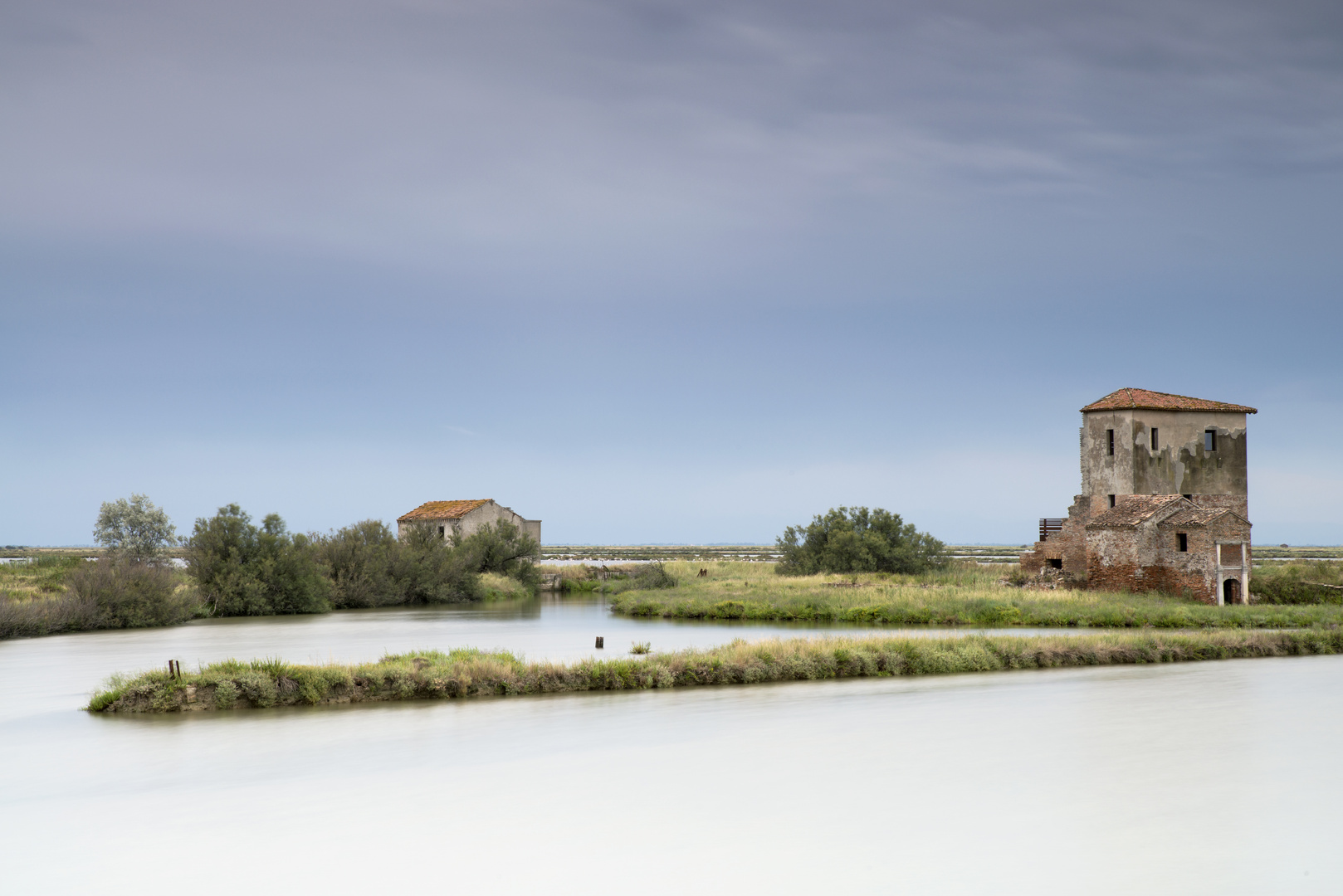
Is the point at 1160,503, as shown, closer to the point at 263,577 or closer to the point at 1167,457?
the point at 1167,457

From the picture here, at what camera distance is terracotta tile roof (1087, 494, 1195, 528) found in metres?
33.6

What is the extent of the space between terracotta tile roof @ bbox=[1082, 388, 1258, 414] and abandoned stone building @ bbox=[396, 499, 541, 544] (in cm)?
3237

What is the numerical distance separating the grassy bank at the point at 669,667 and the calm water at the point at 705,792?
55 centimetres

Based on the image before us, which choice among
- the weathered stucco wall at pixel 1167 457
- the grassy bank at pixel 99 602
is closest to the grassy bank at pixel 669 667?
the weathered stucco wall at pixel 1167 457

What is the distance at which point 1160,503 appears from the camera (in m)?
33.9

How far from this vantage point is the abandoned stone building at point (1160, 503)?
3288 cm

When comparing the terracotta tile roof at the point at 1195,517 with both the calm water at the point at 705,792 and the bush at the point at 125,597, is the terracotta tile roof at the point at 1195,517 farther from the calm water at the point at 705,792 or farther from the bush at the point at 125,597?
the bush at the point at 125,597

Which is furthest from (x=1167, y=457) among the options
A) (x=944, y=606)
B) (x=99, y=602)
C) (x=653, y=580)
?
(x=99, y=602)

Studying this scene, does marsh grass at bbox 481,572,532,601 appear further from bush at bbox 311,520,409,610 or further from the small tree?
the small tree

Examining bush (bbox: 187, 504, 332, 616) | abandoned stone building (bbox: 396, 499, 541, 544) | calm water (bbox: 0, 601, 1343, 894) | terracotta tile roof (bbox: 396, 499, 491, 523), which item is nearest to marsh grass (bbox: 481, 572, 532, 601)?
abandoned stone building (bbox: 396, 499, 541, 544)

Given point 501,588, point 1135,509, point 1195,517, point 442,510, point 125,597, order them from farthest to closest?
1. point 442,510
2. point 501,588
3. point 1135,509
4. point 1195,517
5. point 125,597

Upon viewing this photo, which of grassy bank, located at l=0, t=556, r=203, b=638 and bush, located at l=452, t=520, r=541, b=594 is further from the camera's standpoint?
bush, located at l=452, t=520, r=541, b=594

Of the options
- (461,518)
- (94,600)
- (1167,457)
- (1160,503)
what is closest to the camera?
(94,600)

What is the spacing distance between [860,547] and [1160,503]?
16783 mm
